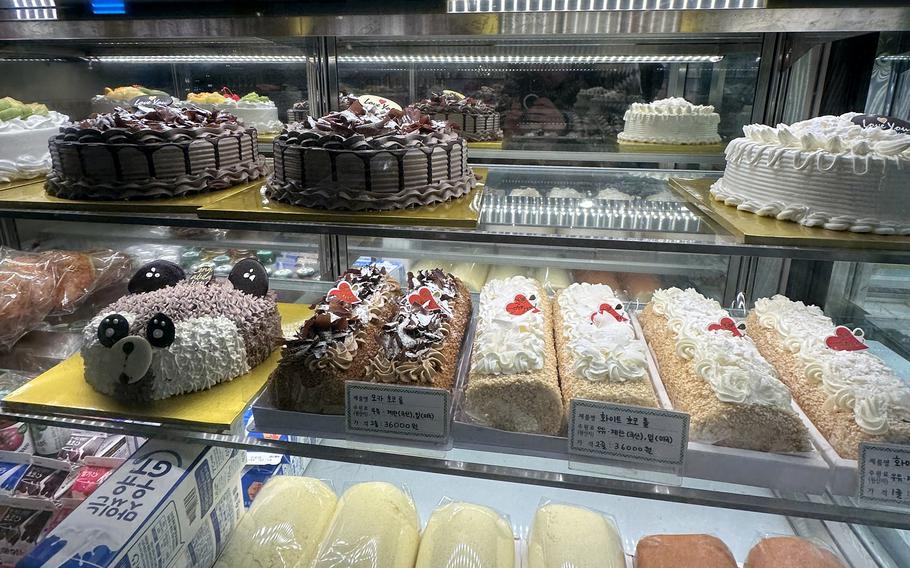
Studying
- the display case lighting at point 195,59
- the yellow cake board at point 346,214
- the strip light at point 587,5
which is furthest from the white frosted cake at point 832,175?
the display case lighting at point 195,59

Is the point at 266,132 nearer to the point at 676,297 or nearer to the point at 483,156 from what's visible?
the point at 483,156

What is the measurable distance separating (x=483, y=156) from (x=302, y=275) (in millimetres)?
1246

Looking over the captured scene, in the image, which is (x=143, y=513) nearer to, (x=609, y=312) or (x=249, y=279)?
(x=249, y=279)

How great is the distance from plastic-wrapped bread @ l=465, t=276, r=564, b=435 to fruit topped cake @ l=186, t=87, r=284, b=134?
5.41ft

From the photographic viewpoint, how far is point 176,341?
5.97 ft

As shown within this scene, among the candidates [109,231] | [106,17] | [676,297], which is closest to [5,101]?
[109,231]

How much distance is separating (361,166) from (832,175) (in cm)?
125

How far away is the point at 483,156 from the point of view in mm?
2551

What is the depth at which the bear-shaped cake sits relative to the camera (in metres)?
1.77

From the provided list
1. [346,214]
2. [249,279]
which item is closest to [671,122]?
[346,214]

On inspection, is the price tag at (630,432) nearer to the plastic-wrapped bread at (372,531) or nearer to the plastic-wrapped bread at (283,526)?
the plastic-wrapped bread at (372,531)

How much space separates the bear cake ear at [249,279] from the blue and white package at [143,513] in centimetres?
62

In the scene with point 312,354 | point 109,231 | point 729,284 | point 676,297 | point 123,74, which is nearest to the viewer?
point 312,354

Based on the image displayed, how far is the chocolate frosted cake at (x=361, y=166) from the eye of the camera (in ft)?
5.49
